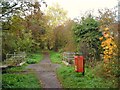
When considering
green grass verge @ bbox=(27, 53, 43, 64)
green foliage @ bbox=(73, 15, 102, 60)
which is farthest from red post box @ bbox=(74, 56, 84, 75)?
green grass verge @ bbox=(27, 53, 43, 64)

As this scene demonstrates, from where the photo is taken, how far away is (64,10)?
104 feet

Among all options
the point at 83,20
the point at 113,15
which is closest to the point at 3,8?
the point at 113,15

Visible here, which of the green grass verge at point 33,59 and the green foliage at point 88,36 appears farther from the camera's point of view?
the green grass verge at point 33,59

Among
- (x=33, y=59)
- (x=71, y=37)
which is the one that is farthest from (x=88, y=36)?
(x=33, y=59)

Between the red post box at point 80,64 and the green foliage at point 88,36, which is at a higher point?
the green foliage at point 88,36

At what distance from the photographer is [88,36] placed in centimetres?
1644

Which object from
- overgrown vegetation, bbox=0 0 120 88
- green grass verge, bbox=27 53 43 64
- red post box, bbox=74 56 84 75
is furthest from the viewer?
green grass verge, bbox=27 53 43 64

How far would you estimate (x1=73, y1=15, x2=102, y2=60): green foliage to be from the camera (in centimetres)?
1577

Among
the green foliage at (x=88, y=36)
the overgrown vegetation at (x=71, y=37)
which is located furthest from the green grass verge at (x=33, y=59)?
the green foliage at (x=88, y=36)

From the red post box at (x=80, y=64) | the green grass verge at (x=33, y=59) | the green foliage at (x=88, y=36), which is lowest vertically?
the green grass verge at (x=33, y=59)

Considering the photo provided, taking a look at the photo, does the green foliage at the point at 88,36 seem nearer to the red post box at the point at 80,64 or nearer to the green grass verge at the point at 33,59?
the red post box at the point at 80,64

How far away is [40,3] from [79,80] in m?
3.32

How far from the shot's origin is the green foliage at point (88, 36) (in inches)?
621

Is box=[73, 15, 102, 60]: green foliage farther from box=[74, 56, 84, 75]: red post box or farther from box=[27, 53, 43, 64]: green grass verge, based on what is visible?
box=[27, 53, 43, 64]: green grass verge
